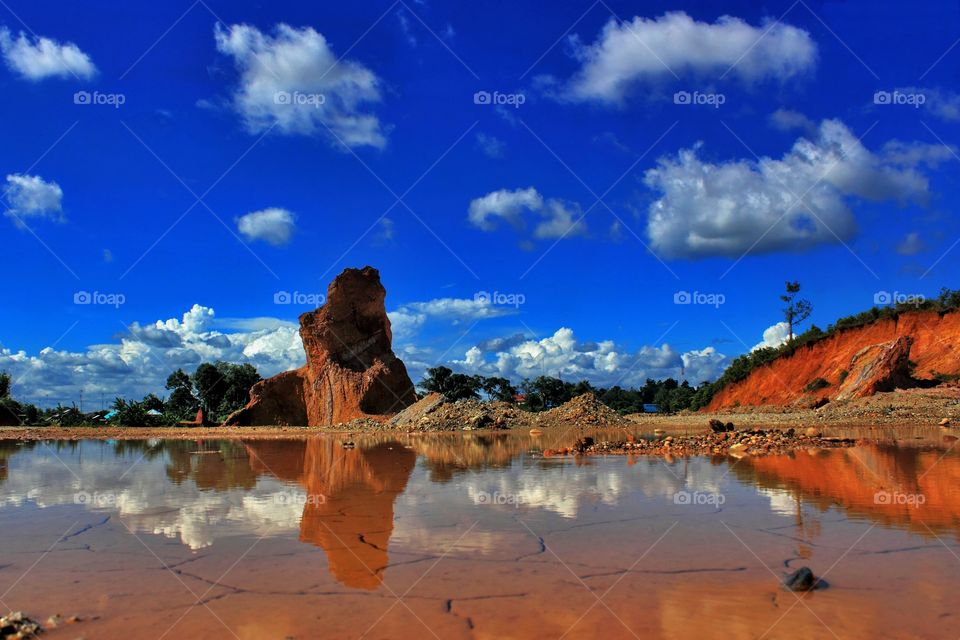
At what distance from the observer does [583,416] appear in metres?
37.3

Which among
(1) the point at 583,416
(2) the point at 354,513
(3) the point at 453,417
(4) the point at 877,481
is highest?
(1) the point at 583,416

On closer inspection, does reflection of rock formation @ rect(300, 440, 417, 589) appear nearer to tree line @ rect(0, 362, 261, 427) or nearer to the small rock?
the small rock

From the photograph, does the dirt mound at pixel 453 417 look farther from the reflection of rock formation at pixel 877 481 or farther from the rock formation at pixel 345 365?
the reflection of rock formation at pixel 877 481

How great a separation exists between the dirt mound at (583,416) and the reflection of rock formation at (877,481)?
21263 millimetres

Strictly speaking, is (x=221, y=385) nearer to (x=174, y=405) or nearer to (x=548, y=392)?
(x=174, y=405)

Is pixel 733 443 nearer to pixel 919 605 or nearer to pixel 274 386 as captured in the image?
pixel 919 605

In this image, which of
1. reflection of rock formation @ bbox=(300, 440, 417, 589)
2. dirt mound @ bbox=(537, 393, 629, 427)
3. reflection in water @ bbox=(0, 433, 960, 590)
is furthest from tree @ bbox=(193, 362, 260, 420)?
reflection of rock formation @ bbox=(300, 440, 417, 589)

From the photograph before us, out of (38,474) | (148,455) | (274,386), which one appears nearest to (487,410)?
(274,386)

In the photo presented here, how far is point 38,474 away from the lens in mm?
14375

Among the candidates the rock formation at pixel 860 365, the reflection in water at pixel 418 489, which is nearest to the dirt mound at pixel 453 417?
the reflection in water at pixel 418 489

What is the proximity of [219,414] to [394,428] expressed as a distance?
87.8 feet

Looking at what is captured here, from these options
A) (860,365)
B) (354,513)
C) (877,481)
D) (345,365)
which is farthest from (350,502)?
(860,365)

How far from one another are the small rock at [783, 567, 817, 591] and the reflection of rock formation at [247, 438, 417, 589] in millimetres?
3288

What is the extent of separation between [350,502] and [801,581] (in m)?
6.26
